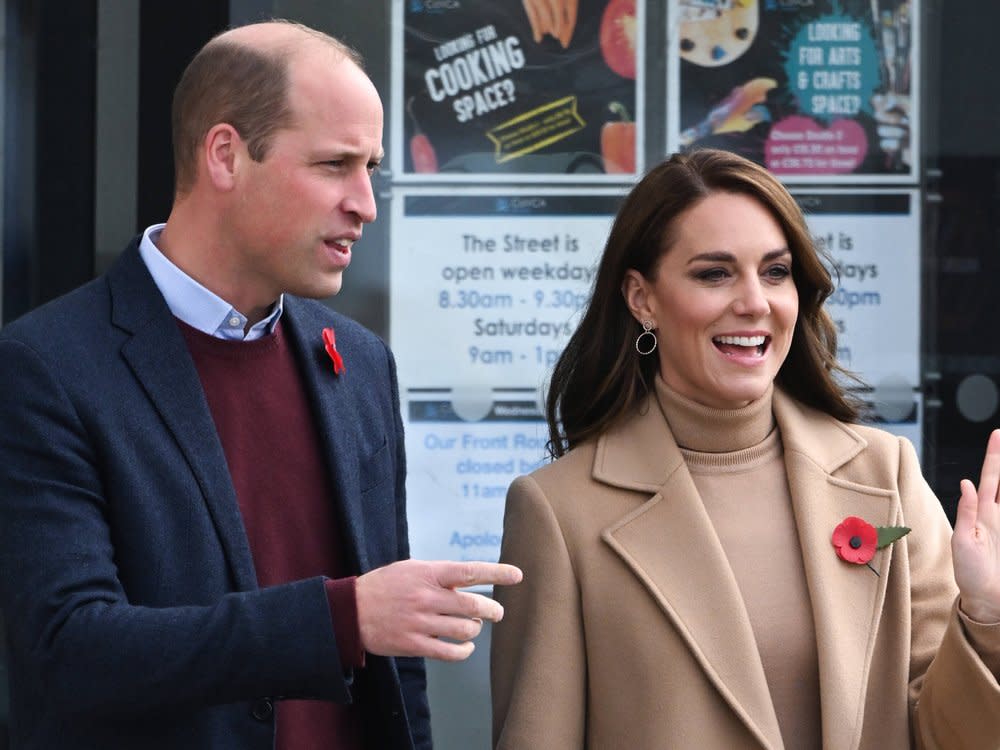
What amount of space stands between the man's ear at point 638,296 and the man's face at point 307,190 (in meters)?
0.73

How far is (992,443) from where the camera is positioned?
307cm

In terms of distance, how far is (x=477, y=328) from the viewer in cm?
470

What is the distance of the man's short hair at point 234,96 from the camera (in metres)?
2.91

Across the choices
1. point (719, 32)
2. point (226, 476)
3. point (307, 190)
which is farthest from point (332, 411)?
point (719, 32)

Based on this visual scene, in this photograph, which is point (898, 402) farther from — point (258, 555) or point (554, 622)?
point (258, 555)

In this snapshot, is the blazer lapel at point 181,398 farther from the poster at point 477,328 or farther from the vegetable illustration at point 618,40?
the vegetable illustration at point 618,40

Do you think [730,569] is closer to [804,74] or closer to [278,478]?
[278,478]

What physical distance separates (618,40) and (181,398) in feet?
7.58

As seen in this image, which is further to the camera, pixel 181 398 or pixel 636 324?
pixel 636 324

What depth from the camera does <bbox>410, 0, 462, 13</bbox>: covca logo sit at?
15.3ft

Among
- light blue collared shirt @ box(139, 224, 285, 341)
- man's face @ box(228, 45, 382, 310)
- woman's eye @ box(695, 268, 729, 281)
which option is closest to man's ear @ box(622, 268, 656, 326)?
woman's eye @ box(695, 268, 729, 281)

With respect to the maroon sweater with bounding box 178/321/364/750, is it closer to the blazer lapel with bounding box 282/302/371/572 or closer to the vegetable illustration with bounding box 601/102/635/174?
the blazer lapel with bounding box 282/302/371/572

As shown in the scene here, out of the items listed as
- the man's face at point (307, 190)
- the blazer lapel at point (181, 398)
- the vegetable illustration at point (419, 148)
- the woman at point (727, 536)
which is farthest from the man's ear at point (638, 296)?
the vegetable illustration at point (419, 148)

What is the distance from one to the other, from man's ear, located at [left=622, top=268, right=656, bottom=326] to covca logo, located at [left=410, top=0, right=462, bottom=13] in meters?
1.52
